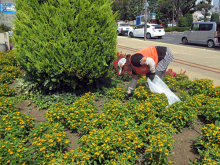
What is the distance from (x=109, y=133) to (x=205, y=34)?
14.7 m

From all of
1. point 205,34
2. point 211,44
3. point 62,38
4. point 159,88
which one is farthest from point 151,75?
point 205,34

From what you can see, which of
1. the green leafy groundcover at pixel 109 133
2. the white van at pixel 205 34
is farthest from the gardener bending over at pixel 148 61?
the white van at pixel 205 34

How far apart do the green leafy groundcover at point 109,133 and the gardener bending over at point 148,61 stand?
0.43 metres

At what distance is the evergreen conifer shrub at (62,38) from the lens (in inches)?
138

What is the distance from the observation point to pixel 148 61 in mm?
3479

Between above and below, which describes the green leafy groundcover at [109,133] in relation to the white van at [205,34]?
below

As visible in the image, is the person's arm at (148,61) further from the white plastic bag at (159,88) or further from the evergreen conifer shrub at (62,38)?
the evergreen conifer shrub at (62,38)

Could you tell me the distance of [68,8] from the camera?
3.54 metres

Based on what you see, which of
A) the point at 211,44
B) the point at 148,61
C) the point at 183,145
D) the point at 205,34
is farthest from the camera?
the point at 205,34

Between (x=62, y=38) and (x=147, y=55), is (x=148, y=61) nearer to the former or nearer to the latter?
(x=147, y=55)

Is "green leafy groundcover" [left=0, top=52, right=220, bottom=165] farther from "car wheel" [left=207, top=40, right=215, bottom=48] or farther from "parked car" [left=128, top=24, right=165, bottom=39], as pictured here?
"parked car" [left=128, top=24, right=165, bottom=39]

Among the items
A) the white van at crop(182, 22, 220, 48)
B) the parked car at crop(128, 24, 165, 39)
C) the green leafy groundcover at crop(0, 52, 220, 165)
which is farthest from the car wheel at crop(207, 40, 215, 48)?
the green leafy groundcover at crop(0, 52, 220, 165)

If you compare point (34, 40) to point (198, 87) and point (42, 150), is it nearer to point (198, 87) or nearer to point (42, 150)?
point (42, 150)

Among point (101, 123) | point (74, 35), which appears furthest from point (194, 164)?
point (74, 35)
